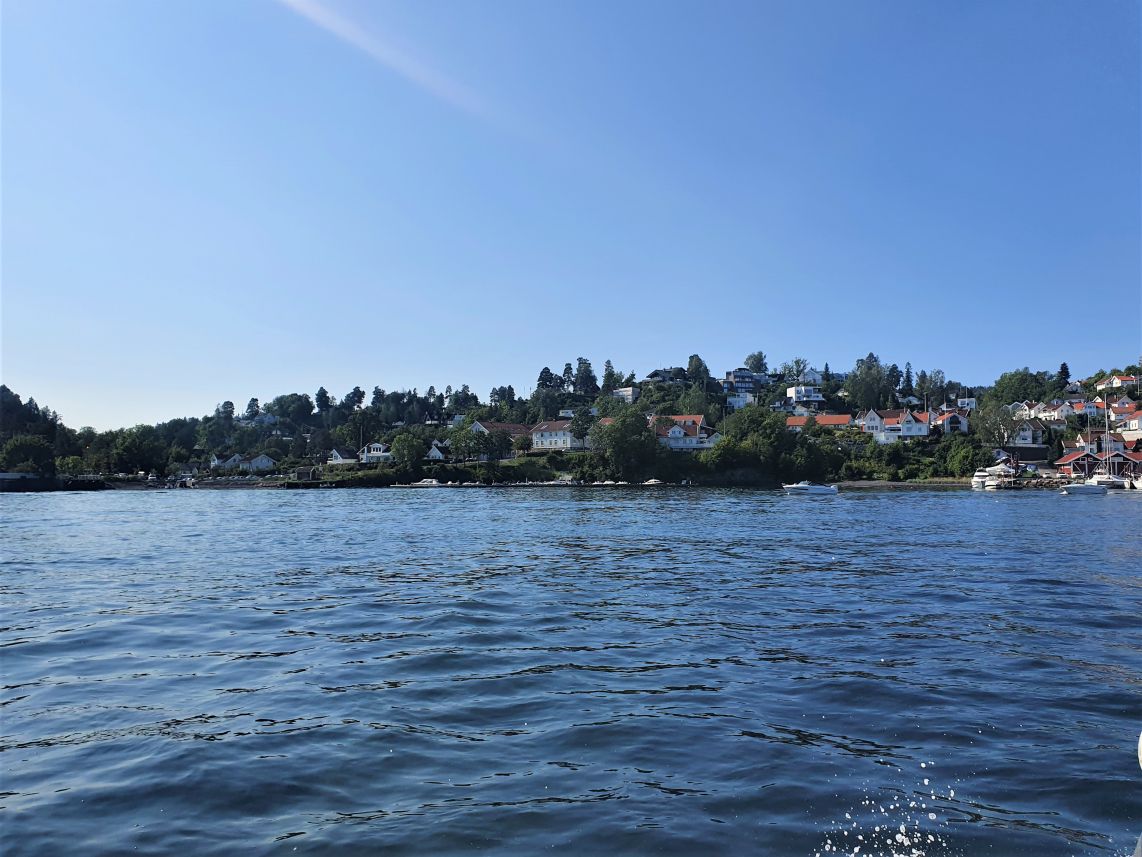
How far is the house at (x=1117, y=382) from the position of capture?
154 metres

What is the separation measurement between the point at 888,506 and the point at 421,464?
85.5 metres

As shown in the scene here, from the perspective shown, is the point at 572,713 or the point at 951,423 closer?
the point at 572,713

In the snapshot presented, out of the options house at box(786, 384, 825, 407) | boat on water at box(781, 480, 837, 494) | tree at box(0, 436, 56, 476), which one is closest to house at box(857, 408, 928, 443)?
house at box(786, 384, 825, 407)

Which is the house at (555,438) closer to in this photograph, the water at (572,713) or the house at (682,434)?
the house at (682,434)

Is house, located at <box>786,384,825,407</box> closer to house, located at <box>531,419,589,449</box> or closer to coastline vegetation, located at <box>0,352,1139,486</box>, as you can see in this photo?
coastline vegetation, located at <box>0,352,1139,486</box>

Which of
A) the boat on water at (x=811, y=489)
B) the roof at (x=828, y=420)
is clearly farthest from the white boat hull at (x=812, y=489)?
the roof at (x=828, y=420)

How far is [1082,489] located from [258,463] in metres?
145

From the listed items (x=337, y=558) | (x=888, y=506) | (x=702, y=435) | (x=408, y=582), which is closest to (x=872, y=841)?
(x=408, y=582)

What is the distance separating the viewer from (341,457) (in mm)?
159750

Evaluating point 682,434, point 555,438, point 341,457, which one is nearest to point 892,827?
point 682,434

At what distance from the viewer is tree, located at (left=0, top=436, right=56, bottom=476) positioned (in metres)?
126

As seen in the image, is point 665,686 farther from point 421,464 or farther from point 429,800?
point 421,464

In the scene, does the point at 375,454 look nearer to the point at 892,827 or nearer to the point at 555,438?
the point at 555,438

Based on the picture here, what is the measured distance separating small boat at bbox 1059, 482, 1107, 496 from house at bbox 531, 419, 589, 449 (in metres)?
76.9
